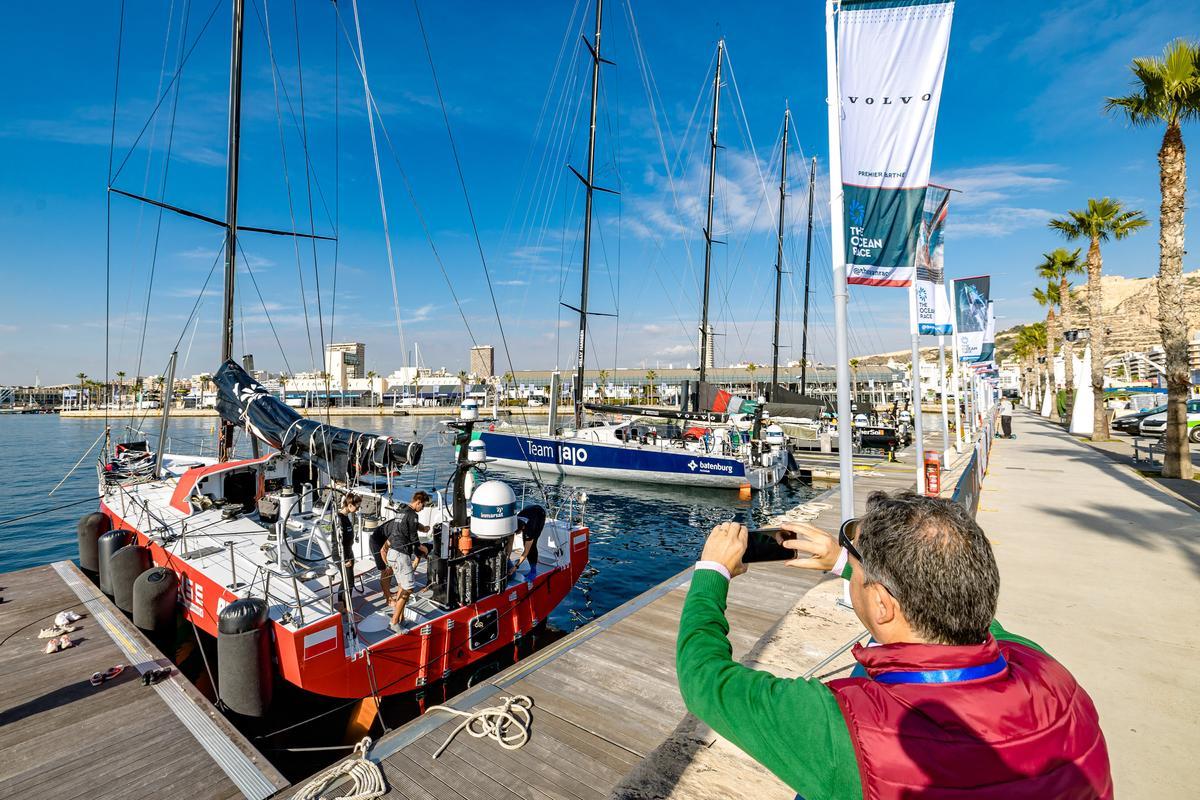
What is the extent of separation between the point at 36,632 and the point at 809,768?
10.6 meters

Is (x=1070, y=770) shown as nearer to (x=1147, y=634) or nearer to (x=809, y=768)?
(x=809, y=768)

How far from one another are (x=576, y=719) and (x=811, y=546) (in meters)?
3.83

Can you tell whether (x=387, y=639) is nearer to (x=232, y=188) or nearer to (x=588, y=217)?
(x=232, y=188)

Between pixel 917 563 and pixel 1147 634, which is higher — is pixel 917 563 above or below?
above

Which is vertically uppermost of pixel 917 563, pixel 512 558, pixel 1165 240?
pixel 1165 240

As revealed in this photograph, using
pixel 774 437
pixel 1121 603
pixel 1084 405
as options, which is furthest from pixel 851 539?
pixel 1084 405

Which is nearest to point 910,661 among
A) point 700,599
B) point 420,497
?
point 700,599

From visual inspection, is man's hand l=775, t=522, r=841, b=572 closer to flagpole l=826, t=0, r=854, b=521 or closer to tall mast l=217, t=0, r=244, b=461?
flagpole l=826, t=0, r=854, b=521

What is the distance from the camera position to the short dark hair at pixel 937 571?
1350mm

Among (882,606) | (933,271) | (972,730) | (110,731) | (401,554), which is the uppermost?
(933,271)

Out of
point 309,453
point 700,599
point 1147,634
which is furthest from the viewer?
point 309,453

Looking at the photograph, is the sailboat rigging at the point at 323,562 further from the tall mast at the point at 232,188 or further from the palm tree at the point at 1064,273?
the palm tree at the point at 1064,273

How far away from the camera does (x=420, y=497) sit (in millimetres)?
7441

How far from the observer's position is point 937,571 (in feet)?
4.50
